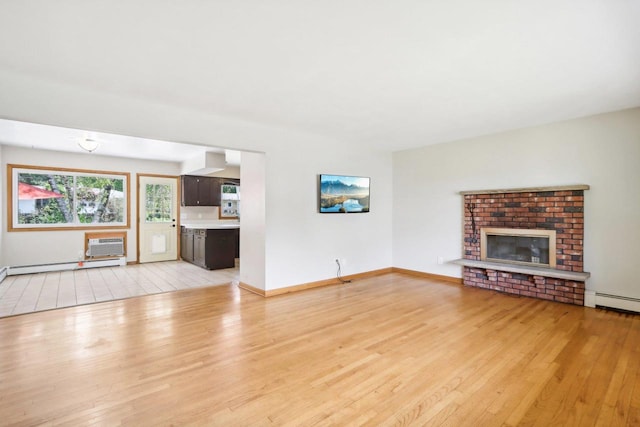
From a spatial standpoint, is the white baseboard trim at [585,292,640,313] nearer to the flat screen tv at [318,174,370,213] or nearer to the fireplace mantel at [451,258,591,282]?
the fireplace mantel at [451,258,591,282]

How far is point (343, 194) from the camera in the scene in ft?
18.1

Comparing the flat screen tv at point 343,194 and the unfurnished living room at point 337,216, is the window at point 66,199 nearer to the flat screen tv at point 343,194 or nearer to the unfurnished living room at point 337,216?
the unfurnished living room at point 337,216

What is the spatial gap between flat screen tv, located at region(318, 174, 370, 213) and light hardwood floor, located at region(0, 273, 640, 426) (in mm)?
1804

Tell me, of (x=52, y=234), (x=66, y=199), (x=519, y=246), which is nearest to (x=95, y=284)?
(x=52, y=234)

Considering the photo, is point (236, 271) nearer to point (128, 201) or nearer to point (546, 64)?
point (128, 201)

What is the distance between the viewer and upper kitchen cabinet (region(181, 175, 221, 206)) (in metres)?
7.74

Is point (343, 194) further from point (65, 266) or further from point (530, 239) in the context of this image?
point (65, 266)

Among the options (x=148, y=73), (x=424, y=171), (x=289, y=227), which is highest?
(x=148, y=73)

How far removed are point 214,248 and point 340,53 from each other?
5391 millimetres

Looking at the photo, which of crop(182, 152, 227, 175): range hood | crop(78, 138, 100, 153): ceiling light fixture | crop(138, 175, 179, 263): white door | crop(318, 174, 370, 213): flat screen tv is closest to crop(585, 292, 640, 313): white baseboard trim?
crop(318, 174, 370, 213): flat screen tv

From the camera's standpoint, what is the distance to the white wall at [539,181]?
3.89 meters

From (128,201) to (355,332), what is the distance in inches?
266

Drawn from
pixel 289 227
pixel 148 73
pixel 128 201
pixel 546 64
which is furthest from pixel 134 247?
pixel 546 64

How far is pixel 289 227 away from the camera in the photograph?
16.0ft
